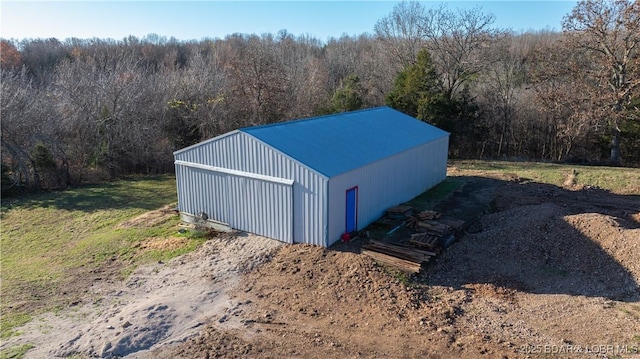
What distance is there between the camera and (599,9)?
2639 cm

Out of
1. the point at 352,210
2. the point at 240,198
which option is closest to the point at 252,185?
the point at 240,198

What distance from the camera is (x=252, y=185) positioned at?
589 inches

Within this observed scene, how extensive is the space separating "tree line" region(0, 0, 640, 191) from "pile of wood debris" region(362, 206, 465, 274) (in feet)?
48.0

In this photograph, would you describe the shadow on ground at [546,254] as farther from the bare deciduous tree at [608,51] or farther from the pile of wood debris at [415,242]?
the bare deciduous tree at [608,51]

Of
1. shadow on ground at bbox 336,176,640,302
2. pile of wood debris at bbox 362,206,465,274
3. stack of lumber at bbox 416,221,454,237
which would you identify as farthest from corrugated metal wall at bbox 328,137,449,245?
stack of lumber at bbox 416,221,454,237

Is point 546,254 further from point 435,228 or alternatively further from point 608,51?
point 608,51

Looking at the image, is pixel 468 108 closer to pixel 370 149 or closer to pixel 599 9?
pixel 599 9

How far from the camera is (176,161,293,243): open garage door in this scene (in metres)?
14.3

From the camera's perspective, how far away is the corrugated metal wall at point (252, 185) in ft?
45.2

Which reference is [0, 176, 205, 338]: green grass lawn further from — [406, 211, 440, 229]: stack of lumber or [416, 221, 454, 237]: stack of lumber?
[416, 221, 454, 237]: stack of lumber

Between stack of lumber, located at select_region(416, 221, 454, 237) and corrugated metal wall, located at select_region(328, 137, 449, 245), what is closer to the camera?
corrugated metal wall, located at select_region(328, 137, 449, 245)

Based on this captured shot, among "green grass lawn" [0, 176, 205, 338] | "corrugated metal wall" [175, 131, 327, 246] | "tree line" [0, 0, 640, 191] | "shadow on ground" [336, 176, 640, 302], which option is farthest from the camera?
"tree line" [0, 0, 640, 191]

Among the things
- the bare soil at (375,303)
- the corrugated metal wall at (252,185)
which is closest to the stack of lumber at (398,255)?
the bare soil at (375,303)

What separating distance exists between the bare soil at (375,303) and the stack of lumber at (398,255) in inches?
12.6
